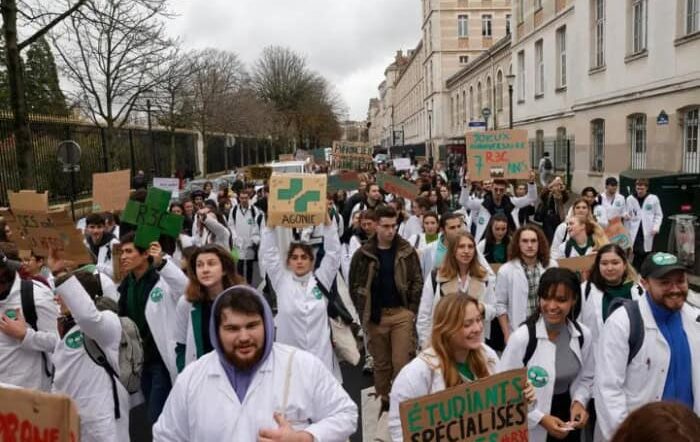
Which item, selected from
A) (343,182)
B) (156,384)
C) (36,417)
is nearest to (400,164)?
(343,182)

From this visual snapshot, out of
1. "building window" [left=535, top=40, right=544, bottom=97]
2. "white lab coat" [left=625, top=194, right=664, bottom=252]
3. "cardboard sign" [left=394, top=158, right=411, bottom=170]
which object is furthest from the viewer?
"building window" [left=535, top=40, right=544, bottom=97]

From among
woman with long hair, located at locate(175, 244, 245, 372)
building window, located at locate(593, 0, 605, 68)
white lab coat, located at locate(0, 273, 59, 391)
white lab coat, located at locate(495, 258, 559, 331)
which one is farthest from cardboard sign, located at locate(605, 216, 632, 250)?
building window, located at locate(593, 0, 605, 68)

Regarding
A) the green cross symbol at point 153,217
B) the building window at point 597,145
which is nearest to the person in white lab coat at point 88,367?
the green cross symbol at point 153,217

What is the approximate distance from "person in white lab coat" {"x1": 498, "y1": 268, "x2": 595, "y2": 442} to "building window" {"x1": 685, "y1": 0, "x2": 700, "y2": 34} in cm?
1444

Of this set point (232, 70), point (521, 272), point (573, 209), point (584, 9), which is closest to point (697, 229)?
point (573, 209)

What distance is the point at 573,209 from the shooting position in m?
6.98

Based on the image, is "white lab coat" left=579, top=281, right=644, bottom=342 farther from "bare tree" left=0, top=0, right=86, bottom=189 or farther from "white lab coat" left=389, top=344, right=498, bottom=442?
"bare tree" left=0, top=0, right=86, bottom=189

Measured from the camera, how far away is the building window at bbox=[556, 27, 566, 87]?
2686 centimetres

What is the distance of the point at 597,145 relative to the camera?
2272cm

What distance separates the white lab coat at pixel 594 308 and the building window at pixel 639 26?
52.2ft

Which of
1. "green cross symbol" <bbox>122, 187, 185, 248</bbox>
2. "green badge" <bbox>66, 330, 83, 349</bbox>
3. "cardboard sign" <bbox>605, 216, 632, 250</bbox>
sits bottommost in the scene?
"green badge" <bbox>66, 330, 83, 349</bbox>

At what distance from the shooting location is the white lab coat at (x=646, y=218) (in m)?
10.9

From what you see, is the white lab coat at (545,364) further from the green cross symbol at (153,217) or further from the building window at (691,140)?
the building window at (691,140)

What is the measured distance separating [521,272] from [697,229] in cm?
836
